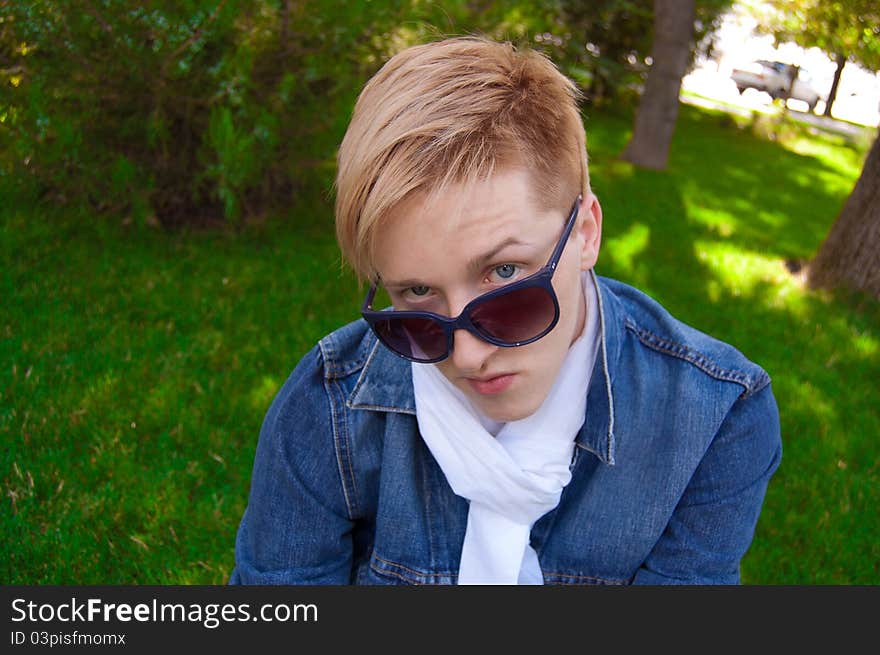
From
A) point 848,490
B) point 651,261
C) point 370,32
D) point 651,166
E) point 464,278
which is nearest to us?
point 464,278

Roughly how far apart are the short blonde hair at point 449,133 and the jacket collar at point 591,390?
29 cm

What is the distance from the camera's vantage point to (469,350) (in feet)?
4.93

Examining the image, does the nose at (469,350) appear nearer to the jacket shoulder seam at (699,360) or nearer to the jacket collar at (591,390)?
the jacket collar at (591,390)

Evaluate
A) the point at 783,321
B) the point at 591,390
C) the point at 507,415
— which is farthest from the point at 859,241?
the point at 507,415

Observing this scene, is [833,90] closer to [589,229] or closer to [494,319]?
[589,229]

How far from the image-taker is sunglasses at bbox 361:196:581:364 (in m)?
1.43

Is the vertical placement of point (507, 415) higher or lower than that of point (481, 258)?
lower

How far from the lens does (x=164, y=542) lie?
2742 mm

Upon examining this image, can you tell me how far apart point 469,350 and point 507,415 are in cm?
23

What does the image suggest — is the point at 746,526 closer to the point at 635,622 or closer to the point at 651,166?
the point at 635,622

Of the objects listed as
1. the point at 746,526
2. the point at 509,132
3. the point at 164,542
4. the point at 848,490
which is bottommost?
the point at 164,542

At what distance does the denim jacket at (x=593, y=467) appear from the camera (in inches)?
69.1

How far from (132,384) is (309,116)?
2.10 m

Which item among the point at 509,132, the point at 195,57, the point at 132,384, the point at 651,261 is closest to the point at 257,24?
the point at 195,57
